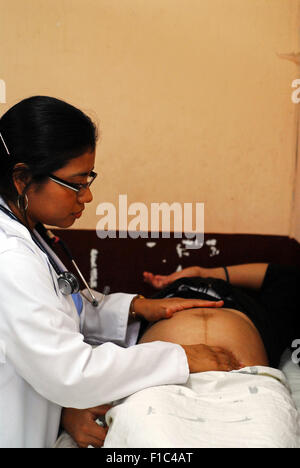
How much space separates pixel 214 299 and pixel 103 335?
0.39m

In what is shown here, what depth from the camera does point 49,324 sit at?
1.02m

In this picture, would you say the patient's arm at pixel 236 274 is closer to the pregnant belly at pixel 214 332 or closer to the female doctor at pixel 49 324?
the pregnant belly at pixel 214 332

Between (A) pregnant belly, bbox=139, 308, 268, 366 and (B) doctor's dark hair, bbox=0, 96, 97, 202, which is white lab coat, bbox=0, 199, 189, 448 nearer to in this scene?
(B) doctor's dark hair, bbox=0, 96, 97, 202

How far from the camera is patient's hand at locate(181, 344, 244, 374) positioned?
1.23 metres

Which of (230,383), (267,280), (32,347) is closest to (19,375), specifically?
(32,347)

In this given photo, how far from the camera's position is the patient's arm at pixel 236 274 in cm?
190

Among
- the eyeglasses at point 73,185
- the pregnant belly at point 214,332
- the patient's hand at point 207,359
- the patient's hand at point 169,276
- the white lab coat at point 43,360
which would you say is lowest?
the patient's hand at point 169,276

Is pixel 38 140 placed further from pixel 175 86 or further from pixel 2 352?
pixel 175 86

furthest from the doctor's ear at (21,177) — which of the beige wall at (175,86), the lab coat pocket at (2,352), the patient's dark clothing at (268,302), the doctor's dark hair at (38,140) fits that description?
the beige wall at (175,86)

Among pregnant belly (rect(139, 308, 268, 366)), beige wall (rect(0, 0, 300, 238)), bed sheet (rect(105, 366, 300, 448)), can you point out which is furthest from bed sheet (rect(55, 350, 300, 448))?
beige wall (rect(0, 0, 300, 238))

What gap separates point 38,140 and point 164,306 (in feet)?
2.23

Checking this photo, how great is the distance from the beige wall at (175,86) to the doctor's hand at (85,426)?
1.03 m

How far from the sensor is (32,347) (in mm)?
1003
